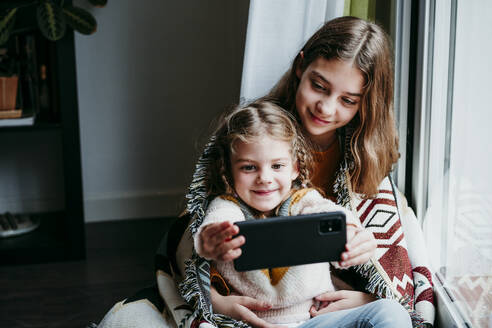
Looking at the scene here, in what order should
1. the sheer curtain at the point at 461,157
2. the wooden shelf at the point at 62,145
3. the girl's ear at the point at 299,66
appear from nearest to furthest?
the sheer curtain at the point at 461,157
the girl's ear at the point at 299,66
the wooden shelf at the point at 62,145

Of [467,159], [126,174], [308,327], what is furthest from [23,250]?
[467,159]

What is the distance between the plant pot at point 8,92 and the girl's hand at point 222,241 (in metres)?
1.27

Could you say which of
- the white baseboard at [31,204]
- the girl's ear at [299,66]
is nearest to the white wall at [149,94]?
the white baseboard at [31,204]

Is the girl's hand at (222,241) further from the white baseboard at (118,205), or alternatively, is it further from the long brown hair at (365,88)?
the white baseboard at (118,205)

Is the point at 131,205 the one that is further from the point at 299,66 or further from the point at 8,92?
the point at 299,66

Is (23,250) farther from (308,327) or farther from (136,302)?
(308,327)

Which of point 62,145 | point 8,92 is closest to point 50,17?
point 8,92

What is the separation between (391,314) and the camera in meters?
1.13

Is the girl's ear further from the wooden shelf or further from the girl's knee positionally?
the wooden shelf

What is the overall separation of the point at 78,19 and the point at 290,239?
1340mm

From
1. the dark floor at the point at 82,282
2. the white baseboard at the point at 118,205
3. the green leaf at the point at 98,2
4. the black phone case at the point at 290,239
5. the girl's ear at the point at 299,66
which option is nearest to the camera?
the black phone case at the point at 290,239

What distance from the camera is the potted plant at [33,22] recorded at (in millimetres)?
1923

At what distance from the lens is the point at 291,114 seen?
1336mm

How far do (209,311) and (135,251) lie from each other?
1.12 metres
